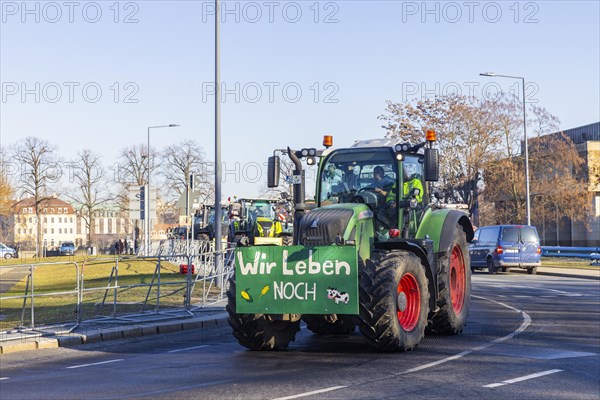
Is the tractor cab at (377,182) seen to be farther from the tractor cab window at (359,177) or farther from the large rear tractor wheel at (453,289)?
the large rear tractor wheel at (453,289)

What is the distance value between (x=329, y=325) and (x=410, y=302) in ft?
7.21

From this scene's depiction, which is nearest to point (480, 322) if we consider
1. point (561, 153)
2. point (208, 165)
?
point (561, 153)

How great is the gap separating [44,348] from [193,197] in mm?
12544

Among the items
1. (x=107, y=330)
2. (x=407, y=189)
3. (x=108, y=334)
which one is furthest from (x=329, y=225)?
(x=107, y=330)

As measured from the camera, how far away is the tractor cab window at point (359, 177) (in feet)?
43.4

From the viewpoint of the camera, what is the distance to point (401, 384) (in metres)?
9.12

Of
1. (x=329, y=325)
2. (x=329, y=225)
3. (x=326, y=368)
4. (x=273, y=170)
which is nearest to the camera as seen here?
(x=326, y=368)

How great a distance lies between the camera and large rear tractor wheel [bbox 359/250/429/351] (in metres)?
11.0

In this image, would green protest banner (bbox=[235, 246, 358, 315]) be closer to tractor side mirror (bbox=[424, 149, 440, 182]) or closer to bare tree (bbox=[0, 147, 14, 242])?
tractor side mirror (bbox=[424, 149, 440, 182])

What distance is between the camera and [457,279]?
15031mm

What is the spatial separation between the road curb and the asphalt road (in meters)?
0.32

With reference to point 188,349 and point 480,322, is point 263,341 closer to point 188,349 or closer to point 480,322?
point 188,349

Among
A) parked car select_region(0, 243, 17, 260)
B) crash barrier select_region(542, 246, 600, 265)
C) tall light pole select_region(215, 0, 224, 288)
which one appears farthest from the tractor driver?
parked car select_region(0, 243, 17, 260)

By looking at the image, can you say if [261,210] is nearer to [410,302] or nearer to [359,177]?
[359,177]
